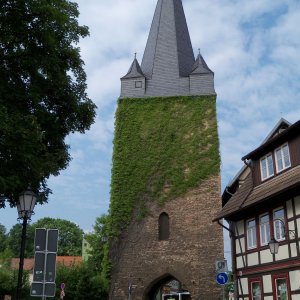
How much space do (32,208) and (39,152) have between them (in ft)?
7.53

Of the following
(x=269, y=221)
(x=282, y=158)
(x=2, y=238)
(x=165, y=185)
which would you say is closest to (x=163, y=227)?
(x=165, y=185)

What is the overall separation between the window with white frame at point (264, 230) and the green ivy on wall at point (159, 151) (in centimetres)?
1054

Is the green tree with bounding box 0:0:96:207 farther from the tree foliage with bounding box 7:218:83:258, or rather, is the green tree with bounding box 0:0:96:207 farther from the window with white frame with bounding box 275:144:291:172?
the tree foliage with bounding box 7:218:83:258

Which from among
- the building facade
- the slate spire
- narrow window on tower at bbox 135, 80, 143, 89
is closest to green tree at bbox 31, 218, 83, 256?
the slate spire

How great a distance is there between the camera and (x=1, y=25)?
37.8 feet

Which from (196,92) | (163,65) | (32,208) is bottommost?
(32,208)

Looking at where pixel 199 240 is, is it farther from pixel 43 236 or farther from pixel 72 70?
pixel 43 236

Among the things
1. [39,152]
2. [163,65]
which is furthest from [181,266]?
[39,152]

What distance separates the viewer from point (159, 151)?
2766 cm

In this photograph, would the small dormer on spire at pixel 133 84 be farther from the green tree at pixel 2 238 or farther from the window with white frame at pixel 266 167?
the green tree at pixel 2 238

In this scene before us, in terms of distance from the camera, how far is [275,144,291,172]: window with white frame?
1572 centimetres

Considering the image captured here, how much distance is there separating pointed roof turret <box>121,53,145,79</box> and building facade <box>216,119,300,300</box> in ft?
45.1

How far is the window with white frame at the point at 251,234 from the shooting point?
55.2 feet

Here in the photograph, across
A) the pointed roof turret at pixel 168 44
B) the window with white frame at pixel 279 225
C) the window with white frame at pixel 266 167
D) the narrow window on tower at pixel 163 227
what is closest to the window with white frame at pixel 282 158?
the window with white frame at pixel 266 167
